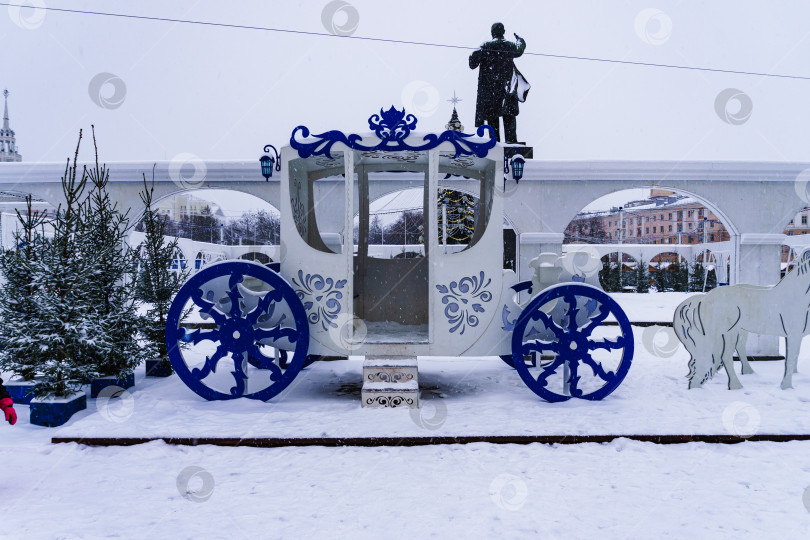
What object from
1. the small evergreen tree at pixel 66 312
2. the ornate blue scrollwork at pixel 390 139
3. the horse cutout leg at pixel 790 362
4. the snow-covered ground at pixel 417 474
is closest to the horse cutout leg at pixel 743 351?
the horse cutout leg at pixel 790 362

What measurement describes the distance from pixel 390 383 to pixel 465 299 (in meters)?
1.07

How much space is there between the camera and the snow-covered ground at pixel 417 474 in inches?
105

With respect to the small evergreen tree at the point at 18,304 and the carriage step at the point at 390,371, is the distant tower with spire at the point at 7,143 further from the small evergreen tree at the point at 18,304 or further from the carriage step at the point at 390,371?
the carriage step at the point at 390,371

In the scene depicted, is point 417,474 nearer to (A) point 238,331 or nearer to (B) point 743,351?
(A) point 238,331

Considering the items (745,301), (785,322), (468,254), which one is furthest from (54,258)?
(785,322)

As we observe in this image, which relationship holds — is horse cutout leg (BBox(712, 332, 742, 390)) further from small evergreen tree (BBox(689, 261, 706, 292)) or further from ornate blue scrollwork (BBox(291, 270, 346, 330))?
small evergreen tree (BBox(689, 261, 706, 292))

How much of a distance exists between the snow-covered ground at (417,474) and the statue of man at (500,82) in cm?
598

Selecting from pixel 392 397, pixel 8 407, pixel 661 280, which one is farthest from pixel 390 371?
pixel 661 280

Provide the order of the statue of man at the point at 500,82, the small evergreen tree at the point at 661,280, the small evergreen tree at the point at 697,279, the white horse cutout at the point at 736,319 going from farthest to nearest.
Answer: the small evergreen tree at the point at 661,280
the small evergreen tree at the point at 697,279
the statue of man at the point at 500,82
the white horse cutout at the point at 736,319

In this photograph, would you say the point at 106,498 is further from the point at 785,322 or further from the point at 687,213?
the point at 687,213

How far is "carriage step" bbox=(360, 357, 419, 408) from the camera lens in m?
4.53

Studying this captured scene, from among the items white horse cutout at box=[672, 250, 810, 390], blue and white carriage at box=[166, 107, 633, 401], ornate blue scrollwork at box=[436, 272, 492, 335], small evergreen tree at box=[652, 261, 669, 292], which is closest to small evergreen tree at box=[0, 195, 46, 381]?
blue and white carriage at box=[166, 107, 633, 401]

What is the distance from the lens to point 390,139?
480cm

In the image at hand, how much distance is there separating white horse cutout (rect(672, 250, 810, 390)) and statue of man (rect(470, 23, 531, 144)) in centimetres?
507
